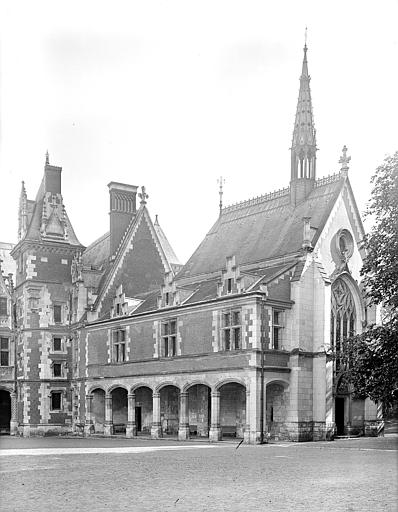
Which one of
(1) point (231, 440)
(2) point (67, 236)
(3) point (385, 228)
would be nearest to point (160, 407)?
(1) point (231, 440)

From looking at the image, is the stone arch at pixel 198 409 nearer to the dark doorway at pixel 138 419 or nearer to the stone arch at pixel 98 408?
the dark doorway at pixel 138 419

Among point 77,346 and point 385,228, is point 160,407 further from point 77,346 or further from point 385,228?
point 385,228

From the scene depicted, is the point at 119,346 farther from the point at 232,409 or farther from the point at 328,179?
the point at 328,179

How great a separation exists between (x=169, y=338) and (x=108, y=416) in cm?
714

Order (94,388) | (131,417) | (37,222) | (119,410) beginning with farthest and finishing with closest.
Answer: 1. (37,222)
2. (119,410)
3. (94,388)
4. (131,417)

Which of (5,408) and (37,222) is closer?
(37,222)

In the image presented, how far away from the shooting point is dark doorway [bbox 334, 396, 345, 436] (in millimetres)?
38344

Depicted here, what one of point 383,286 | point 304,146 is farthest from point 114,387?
point 383,286

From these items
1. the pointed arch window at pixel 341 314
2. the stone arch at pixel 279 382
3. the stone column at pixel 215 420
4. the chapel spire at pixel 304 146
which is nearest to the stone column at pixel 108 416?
the stone column at pixel 215 420

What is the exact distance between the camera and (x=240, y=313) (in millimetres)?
34938

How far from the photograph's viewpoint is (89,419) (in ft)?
147

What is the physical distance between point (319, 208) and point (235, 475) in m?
24.3

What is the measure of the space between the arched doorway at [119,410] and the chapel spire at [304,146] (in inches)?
601

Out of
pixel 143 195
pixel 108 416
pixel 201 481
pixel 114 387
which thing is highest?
pixel 143 195
